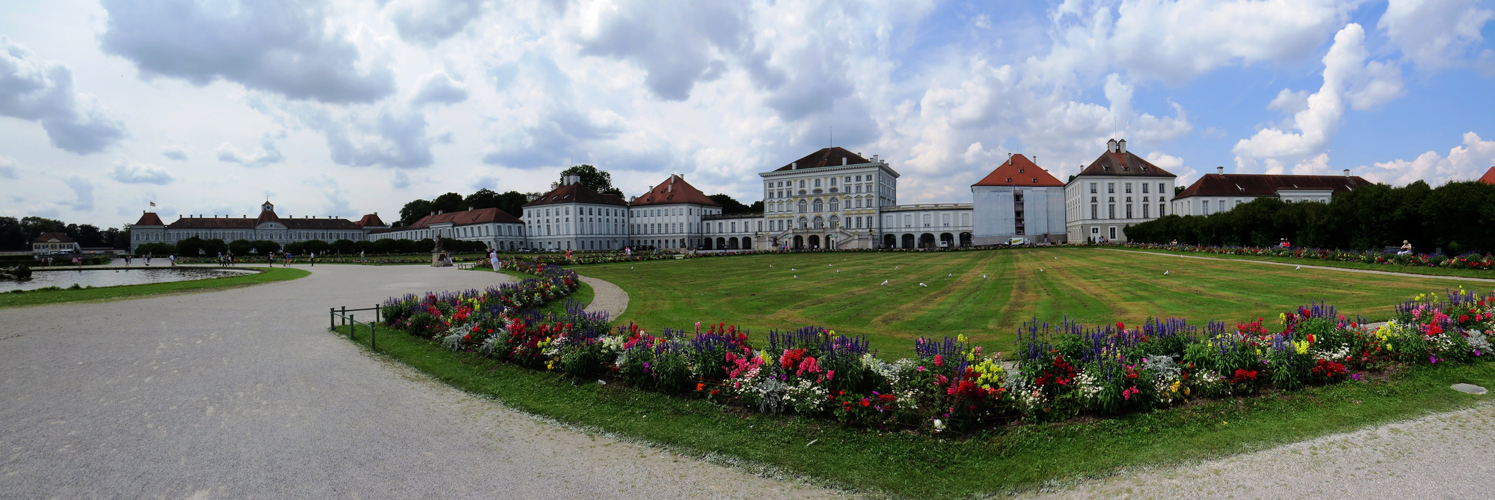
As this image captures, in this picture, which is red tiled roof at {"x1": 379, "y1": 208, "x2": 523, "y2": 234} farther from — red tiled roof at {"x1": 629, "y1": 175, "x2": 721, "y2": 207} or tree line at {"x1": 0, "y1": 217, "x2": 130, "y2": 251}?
tree line at {"x1": 0, "y1": 217, "x2": 130, "y2": 251}

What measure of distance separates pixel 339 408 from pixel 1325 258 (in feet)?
109

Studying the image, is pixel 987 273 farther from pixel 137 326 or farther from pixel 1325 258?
pixel 137 326

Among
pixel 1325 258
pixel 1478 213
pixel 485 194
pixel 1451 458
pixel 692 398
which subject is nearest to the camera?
pixel 1451 458

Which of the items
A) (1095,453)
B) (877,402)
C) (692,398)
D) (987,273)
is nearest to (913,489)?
(877,402)

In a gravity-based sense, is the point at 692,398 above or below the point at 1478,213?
below

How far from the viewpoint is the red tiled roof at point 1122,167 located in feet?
259

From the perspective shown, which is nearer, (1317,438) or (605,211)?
(1317,438)

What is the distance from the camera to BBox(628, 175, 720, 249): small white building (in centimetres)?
9844

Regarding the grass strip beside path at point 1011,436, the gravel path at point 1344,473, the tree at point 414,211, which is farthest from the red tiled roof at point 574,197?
the gravel path at point 1344,473

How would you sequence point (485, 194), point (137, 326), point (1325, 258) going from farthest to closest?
point (485, 194) < point (1325, 258) < point (137, 326)

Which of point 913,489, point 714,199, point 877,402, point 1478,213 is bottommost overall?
point 913,489

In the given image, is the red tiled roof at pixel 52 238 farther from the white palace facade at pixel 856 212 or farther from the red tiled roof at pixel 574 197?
the red tiled roof at pixel 574 197

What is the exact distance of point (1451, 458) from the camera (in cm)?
489

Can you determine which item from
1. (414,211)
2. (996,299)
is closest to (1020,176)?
(996,299)
